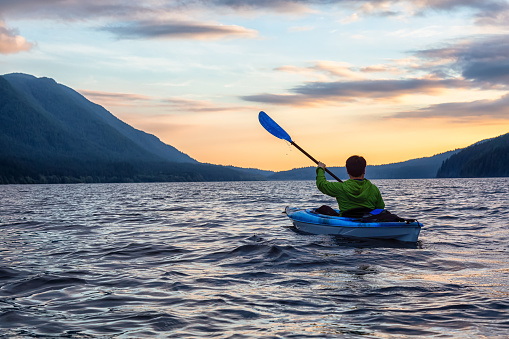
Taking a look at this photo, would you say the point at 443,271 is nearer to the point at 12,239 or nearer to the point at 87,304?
the point at 87,304

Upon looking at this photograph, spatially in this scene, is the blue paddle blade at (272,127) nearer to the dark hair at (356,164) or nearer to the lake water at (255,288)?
the dark hair at (356,164)

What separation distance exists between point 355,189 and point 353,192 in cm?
14

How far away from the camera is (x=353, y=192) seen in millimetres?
11727

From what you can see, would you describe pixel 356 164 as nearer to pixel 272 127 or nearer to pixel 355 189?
pixel 355 189

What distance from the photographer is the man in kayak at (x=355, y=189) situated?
11.4 metres

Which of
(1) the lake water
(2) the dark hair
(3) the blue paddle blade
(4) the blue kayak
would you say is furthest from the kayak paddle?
(1) the lake water

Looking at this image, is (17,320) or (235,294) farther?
(235,294)

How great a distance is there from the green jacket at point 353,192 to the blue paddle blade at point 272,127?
197 inches

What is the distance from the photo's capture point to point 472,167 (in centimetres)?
19038

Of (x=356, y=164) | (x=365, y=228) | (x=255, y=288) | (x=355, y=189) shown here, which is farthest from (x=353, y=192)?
(x=255, y=288)

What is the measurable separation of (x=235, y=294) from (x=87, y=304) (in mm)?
1890

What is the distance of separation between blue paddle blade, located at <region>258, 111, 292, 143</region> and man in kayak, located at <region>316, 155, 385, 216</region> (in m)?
4.93

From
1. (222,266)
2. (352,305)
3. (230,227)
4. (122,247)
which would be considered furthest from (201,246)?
(352,305)

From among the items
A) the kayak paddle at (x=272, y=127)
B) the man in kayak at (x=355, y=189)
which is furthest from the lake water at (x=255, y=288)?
the kayak paddle at (x=272, y=127)
